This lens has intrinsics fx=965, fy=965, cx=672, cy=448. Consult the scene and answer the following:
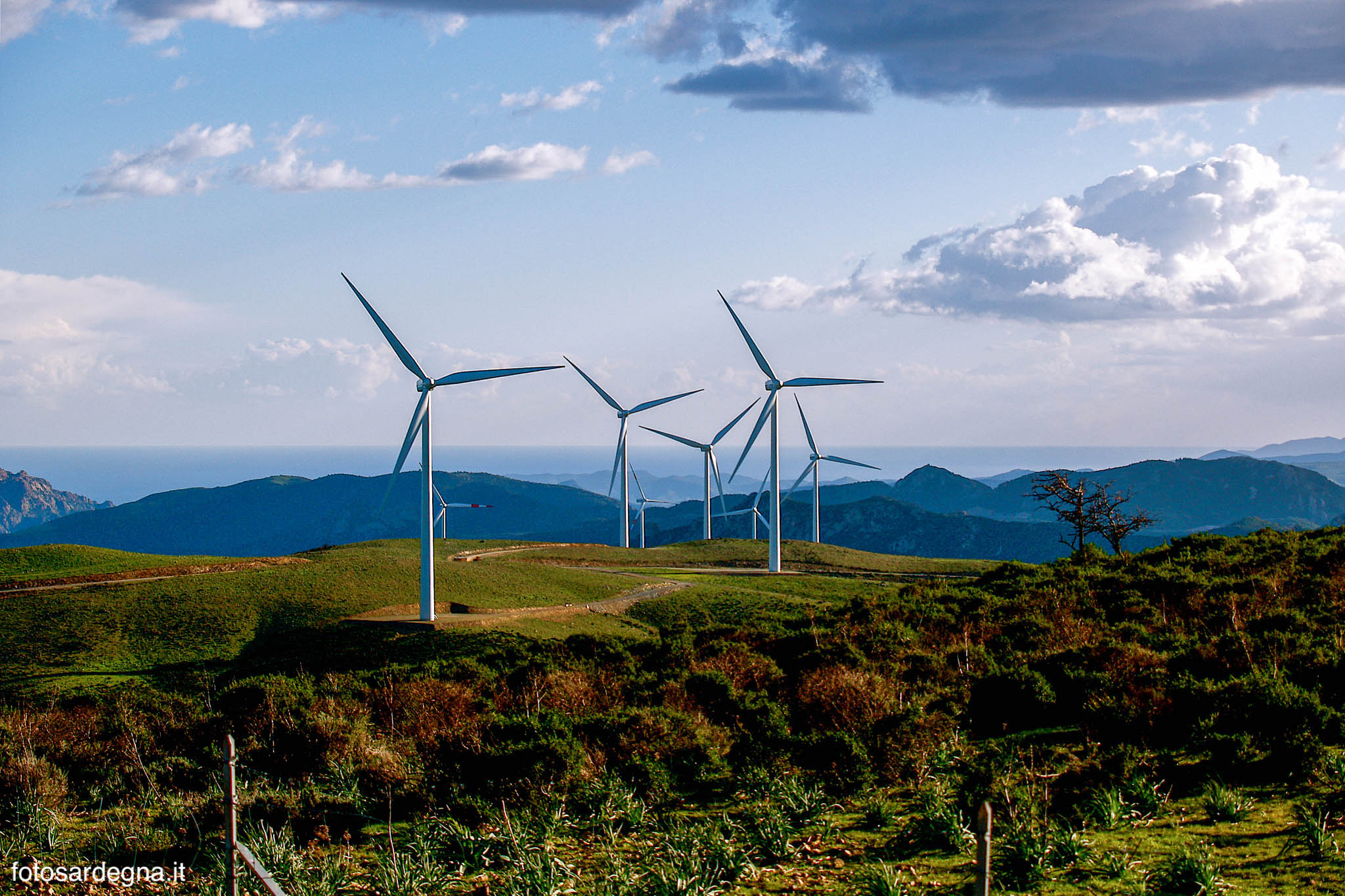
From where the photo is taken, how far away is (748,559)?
89438 millimetres

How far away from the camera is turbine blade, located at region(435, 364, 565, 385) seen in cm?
4934

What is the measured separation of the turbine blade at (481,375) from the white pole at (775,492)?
29.6 metres

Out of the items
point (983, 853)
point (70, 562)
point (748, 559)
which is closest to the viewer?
point (983, 853)

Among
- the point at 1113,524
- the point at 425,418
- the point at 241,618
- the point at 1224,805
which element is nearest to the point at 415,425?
the point at 425,418

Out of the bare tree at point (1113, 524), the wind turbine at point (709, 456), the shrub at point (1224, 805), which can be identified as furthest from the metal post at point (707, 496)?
the shrub at point (1224, 805)

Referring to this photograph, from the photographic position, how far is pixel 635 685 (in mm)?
26156

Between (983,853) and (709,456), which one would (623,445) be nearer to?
(709,456)

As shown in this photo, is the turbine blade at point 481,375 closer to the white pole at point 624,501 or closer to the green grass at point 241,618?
the green grass at point 241,618

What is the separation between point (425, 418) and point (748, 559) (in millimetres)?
46425

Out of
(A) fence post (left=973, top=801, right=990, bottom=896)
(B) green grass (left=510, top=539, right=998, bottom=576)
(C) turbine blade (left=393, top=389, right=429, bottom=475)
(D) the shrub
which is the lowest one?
(B) green grass (left=510, top=539, right=998, bottom=576)

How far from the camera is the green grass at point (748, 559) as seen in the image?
81938mm

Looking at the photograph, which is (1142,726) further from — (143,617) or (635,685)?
(143,617)

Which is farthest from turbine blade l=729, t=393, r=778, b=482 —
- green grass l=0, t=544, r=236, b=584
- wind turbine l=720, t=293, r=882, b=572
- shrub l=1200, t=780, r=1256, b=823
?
shrub l=1200, t=780, r=1256, b=823

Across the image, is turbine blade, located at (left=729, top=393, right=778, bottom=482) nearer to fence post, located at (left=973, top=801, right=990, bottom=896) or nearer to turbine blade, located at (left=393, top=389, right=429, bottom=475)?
turbine blade, located at (left=393, top=389, right=429, bottom=475)
